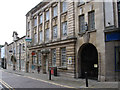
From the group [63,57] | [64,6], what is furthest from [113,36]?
[64,6]

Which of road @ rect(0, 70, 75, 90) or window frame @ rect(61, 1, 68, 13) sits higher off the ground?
window frame @ rect(61, 1, 68, 13)

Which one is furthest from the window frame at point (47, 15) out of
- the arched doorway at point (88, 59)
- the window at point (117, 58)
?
the window at point (117, 58)

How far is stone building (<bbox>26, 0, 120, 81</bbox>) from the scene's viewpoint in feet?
45.7

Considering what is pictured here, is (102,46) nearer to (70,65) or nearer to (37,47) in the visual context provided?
(70,65)

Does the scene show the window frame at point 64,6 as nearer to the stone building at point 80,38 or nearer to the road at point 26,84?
the stone building at point 80,38

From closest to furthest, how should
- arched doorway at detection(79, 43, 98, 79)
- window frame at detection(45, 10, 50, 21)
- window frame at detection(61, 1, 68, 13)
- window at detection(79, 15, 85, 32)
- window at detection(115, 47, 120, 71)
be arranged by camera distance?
window at detection(115, 47, 120, 71) < arched doorway at detection(79, 43, 98, 79) < window at detection(79, 15, 85, 32) < window frame at detection(61, 1, 68, 13) < window frame at detection(45, 10, 50, 21)

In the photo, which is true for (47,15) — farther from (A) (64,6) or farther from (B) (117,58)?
(B) (117,58)

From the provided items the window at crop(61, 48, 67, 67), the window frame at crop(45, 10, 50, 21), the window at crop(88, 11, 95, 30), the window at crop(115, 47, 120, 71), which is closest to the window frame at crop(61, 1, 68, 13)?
the window frame at crop(45, 10, 50, 21)

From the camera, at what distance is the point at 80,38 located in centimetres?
1742

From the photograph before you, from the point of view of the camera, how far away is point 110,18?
14094 mm

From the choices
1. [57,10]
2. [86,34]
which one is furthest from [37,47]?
[86,34]

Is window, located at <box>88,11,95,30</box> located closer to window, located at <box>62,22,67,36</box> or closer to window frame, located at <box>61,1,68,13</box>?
window, located at <box>62,22,67,36</box>

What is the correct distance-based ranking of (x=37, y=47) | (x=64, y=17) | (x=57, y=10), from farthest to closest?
(x=37, y=47), (x=57, y=10), (x=64, y=17)

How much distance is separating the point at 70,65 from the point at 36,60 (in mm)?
11283
